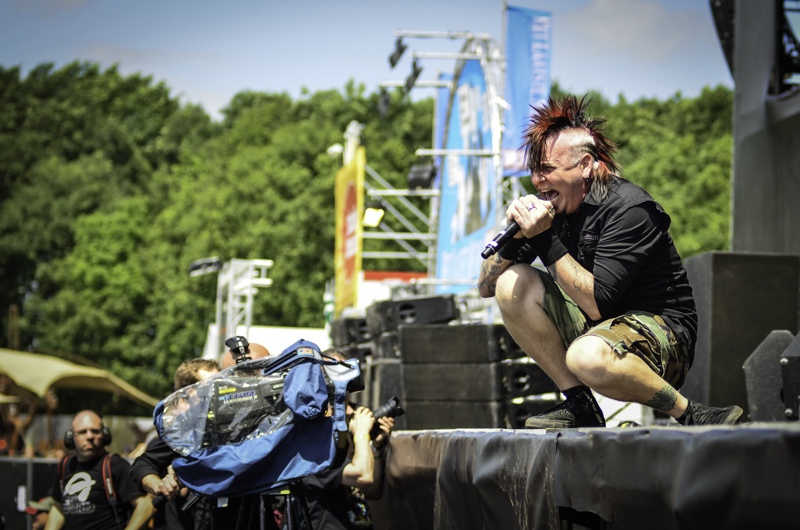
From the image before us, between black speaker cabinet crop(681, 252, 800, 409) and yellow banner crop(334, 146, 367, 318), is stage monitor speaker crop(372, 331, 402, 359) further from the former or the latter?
yellow banner crop(334, 146, 367, 318)

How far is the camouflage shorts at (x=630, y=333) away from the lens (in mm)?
3471

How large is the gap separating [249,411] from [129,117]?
4975 cm

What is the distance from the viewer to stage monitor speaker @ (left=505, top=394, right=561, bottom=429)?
7289 mm

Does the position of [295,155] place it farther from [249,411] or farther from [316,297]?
[249,411]

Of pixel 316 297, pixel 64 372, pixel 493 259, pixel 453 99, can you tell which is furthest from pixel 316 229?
pixel 493 259

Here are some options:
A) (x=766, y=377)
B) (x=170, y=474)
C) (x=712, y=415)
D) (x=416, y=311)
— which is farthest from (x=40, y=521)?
(x=712, y=415)

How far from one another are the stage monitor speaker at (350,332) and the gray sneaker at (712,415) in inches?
269

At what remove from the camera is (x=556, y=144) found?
3.81 meters

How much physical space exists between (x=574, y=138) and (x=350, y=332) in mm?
7204

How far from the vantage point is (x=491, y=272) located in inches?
159

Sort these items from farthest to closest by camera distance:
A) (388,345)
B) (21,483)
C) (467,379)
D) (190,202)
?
(190,202) → (21,483) → (388,345) → (467,379)

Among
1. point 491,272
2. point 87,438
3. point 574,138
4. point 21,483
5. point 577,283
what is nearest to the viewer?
point 577,283

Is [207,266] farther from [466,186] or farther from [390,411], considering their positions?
[390,411]

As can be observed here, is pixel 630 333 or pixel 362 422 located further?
pixel 362 422
